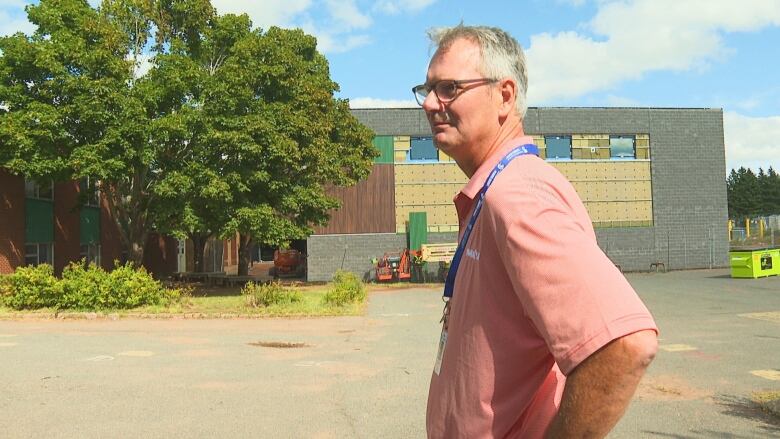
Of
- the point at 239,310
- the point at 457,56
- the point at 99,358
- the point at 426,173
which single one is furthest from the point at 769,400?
the point at 426,173

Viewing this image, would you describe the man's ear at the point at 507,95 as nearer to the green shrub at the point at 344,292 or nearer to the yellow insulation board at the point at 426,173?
the green shrub at the point at 344,292

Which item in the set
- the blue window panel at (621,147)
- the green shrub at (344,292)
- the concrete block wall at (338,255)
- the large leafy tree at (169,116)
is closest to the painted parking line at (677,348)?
the green shrub at (344,292)

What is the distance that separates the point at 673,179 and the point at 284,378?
3355 cm

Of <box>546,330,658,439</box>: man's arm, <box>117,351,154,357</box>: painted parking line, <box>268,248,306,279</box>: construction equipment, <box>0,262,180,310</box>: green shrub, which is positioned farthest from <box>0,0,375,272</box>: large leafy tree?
<box>546,330,658,439</box>: man's arm

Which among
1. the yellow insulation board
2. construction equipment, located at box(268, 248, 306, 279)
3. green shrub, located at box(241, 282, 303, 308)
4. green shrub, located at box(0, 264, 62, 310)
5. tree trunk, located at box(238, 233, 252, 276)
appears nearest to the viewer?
green shrub, located at box(0, 264, 62, 310)

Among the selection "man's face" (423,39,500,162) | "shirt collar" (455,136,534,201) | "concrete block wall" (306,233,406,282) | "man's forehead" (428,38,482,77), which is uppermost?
"man's forehead" (428,38,482,77)

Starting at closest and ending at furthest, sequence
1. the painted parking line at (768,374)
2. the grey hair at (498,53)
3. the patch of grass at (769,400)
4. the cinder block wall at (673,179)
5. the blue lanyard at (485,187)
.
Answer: the blue lanyard at (485,187) < the grey hair at (498,53) < the patch of grass at (769,400) < the painted parking line at (768,374) < the cinder block wall at (673,179)

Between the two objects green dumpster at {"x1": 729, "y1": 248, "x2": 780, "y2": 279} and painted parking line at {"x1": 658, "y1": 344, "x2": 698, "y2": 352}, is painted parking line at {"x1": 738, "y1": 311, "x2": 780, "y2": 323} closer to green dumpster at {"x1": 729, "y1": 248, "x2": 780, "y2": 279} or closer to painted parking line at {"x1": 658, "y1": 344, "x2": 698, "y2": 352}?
painted parking line at {"x1": 658, "y1": 344, "x2": 698, "y2": 352}

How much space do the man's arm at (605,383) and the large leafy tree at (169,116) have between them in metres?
19.4

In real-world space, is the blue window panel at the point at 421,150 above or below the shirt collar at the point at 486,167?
above

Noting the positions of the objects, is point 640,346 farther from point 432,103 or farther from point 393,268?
point 393,268

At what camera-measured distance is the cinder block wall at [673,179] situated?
35.5m

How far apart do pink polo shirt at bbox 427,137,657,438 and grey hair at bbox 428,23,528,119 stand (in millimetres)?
178

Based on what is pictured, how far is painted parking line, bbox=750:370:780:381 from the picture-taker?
25.9 feet
